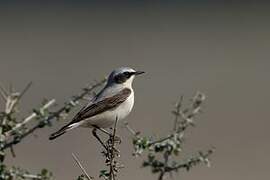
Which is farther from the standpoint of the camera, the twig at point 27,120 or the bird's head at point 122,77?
the bird's head at point 122,77

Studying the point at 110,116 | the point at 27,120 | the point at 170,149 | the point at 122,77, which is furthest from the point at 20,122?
the point at 122,77

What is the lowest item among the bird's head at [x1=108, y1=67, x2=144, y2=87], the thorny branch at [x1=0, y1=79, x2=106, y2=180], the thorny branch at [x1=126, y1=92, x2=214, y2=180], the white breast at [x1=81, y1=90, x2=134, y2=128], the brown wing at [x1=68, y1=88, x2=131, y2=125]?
the thorny branch at [x1=126, y1=92, x2=214, y2=180]

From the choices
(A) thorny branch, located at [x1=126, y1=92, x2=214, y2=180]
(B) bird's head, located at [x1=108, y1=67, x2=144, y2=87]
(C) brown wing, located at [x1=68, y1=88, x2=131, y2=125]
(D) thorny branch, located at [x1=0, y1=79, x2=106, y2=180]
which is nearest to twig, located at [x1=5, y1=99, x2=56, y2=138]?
(D) thorny branch, located at [x1=0, y1=79, x2=106, y2=180]

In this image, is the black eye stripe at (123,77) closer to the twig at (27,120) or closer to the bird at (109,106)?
the bird at (109,106)

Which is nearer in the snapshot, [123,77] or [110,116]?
[110,116]

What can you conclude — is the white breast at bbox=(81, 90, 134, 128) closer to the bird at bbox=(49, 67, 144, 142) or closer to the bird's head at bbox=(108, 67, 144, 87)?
the bird at bbox=(49, 67, 144, 142)

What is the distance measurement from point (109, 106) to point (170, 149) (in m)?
3.05

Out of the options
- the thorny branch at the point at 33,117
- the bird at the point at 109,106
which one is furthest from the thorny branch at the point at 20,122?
the bird at the point at 109,106

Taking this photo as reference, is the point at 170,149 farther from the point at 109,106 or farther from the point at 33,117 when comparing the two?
the point at 109,106

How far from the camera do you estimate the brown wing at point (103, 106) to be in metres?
5.61

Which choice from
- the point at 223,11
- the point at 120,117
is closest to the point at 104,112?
the point at 120,117

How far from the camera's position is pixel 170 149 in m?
2.93

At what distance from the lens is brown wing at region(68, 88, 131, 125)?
5.61m

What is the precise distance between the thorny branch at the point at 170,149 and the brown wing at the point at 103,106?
2370 mm
